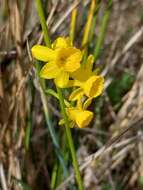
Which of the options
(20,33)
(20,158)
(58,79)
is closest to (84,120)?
(58,79)

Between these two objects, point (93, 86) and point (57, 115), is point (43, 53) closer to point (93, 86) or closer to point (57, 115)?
point (93, 86)

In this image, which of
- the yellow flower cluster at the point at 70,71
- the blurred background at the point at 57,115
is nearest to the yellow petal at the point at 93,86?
the yellow flower cluster at the point at 70,71

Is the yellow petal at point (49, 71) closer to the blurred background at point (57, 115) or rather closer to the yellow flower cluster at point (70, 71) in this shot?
the yellow flower cluster at point (70, 71)

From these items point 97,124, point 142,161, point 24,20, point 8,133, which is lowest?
Answer: point 142,161

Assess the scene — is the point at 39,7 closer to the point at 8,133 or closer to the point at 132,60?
the point at 8,133

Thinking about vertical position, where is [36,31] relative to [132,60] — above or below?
above

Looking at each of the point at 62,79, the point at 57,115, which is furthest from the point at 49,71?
the point at 57,115
